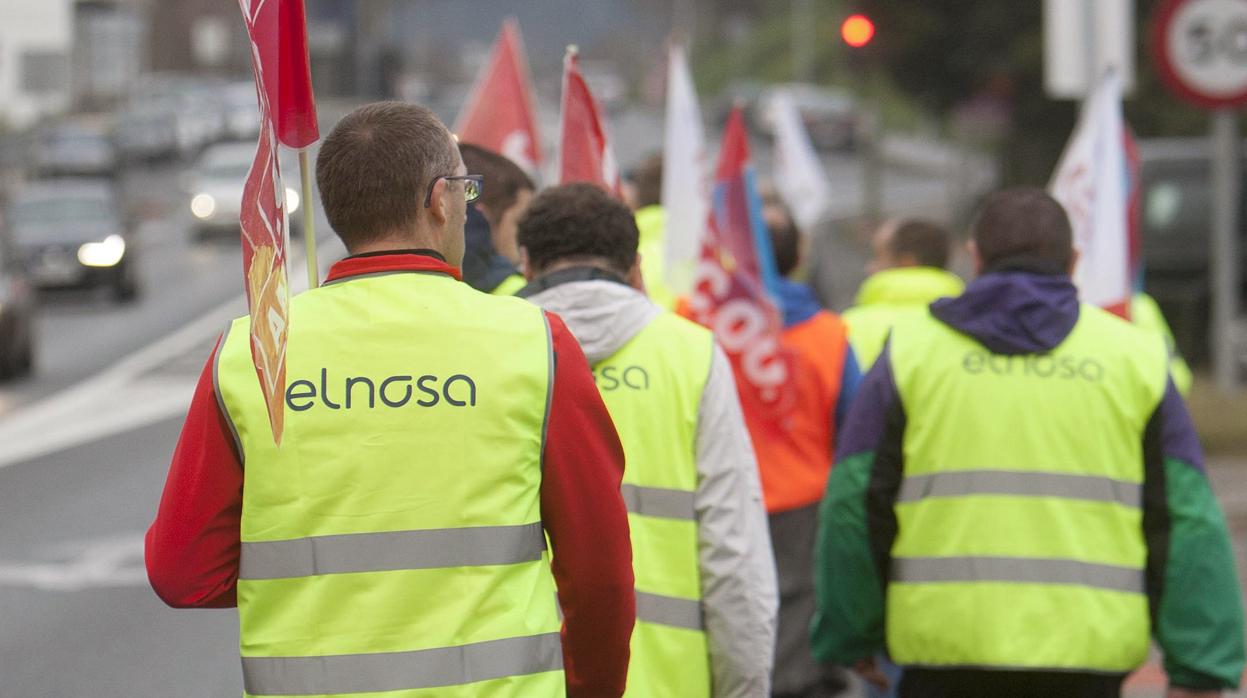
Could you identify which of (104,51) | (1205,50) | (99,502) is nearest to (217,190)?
(99,502)

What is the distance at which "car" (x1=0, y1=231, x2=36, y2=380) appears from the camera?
21.0 m

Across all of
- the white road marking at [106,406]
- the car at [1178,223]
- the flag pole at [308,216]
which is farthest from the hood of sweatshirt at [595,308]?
the car at [1178,223]

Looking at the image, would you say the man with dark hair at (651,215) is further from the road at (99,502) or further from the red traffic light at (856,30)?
the red traffic light at (856,30)

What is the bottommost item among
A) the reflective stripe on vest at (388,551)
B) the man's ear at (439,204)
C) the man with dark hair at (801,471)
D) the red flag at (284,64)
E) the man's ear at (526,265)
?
the man with dark hair at (801,471)

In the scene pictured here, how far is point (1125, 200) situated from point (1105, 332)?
3173 millimetres

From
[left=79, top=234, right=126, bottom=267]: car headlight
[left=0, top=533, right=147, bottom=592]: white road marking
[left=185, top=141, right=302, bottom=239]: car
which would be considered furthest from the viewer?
[left=185, top=141, right=302, bottom=239]: car

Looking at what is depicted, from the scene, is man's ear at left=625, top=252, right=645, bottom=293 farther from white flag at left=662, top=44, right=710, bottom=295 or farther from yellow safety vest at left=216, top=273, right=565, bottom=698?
white flag at left=662, top=44, right=710, bottom=295

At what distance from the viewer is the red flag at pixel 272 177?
9.92ft

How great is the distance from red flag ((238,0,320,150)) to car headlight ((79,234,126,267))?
90.8ft

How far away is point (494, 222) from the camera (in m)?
5.30

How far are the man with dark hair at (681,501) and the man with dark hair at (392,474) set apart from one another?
1.09 m

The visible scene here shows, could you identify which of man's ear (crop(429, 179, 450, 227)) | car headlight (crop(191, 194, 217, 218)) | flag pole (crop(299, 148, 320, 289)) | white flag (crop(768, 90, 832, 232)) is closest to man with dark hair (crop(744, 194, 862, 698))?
flag pole (crop(299, 148, 320, 289))

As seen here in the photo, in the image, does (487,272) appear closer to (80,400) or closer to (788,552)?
(788,552)

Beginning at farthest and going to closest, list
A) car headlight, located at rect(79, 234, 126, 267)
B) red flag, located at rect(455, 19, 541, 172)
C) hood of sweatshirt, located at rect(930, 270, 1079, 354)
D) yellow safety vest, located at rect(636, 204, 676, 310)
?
car headlight, located at rect(79, 234, 126, 267) → yellow safety vest, located at rect(636, 204, 676, 310) → red flag, located at rect(455, 19, 541, 172) → hood of sweatshirt, located at rect(930, 270, 1079, 354)
